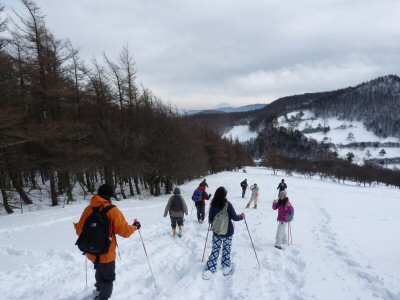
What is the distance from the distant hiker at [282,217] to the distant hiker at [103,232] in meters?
5.71

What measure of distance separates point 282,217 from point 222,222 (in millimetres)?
3198

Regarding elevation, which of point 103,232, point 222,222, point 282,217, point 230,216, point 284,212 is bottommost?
point 282,217

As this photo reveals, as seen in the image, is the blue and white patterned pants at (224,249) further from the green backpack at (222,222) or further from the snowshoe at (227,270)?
the green backpack at (222,222)

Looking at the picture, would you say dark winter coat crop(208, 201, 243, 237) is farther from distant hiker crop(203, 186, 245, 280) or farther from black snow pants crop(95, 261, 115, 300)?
black snow pants crop(95, 261, 115, 300)

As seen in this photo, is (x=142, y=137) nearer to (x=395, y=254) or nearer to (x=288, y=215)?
(x=288, y=215)

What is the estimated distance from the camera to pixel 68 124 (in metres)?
16.9

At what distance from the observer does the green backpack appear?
6996 millimetres

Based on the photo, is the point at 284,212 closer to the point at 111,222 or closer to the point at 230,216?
the point at 230,216

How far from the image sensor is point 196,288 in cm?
607

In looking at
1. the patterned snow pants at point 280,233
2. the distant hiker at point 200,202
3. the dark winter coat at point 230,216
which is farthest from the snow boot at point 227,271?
the distant hiker at point 200,202

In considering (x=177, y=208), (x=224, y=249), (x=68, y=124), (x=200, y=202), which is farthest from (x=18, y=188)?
(x=224, y=249)

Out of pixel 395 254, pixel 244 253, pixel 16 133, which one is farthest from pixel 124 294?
pixel 16 133

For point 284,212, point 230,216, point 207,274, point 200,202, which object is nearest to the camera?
point 207,274

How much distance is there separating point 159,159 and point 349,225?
656 inches
